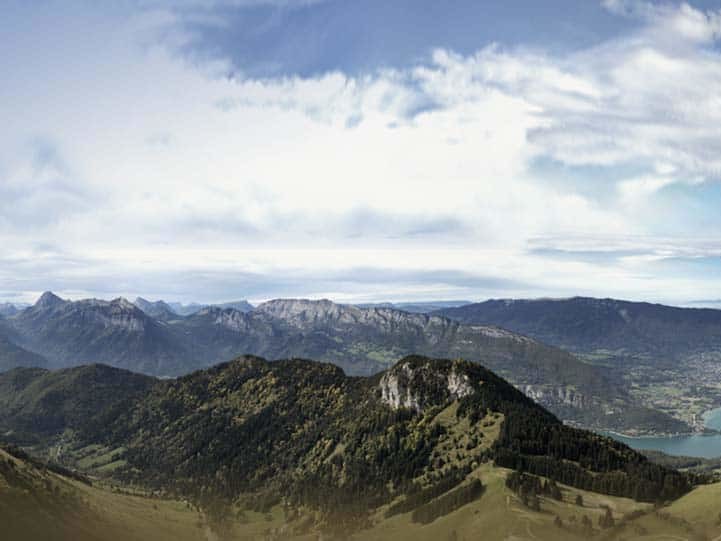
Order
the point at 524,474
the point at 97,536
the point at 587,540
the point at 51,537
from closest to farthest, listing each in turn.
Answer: the point at 587,540 < the point at 51,537 < the point at 97,536 < the point at 524,474

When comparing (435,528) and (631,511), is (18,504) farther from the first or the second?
(631,511)

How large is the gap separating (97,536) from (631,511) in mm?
165672

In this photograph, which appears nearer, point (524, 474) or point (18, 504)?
point (18, 504)

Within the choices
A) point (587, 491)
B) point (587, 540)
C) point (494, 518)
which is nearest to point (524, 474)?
point (587, 491)

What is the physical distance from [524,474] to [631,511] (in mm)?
38374

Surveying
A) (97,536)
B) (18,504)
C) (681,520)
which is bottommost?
(97,536)

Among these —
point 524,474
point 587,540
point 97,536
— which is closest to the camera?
point 587,540

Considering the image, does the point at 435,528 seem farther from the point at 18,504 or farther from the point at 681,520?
the point at 18,504

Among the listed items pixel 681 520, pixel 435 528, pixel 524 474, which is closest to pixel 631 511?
pixel 681 520

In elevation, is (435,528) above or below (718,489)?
below

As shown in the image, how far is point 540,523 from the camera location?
155750mm

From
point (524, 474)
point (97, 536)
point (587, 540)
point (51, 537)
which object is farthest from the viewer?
point (524, 474)

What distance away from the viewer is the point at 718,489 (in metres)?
166

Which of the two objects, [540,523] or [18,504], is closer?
[540,523]
